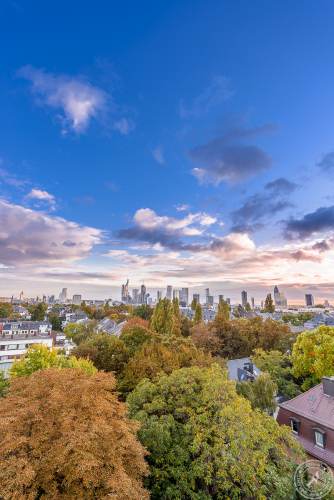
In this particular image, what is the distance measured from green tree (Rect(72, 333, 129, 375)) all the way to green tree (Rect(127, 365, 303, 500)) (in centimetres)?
1058

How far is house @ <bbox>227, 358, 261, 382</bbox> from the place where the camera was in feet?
93.6

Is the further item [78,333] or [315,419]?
[78,333]

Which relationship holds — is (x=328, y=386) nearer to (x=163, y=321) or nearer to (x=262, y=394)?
(x=262, y=394)

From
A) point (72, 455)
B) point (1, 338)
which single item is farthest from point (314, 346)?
point (1, 338)

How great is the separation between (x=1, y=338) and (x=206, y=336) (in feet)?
107

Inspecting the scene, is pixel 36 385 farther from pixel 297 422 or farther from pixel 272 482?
pixel 297 422


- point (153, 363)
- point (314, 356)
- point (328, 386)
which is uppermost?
point (153, 363)

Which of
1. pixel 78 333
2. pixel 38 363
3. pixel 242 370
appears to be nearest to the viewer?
pixel 38 363

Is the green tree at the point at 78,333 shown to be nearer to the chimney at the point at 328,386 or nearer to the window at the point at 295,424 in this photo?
the window at the point at 295,424

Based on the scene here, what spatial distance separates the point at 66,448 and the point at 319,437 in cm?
1662

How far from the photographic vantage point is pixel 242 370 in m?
29.9

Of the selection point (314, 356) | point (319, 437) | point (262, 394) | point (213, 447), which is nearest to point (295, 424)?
point (319, 437)

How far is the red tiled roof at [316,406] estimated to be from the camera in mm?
16344

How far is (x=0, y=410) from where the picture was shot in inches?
347
